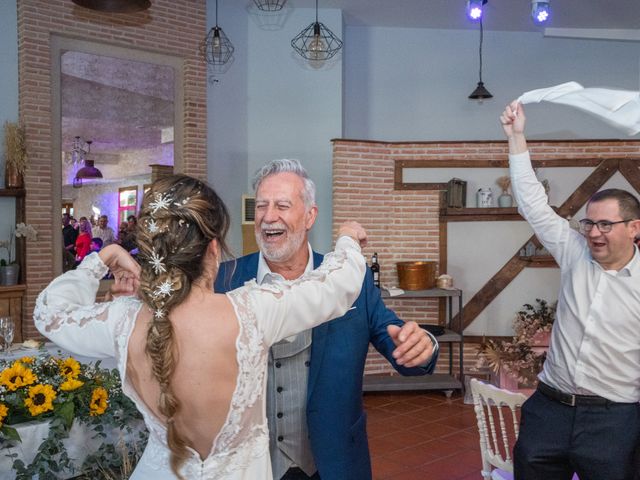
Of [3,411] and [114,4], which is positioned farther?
[114,4]

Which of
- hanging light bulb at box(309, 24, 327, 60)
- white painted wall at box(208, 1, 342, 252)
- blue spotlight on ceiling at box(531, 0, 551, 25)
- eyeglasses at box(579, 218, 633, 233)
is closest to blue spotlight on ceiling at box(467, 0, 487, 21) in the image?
blue spotlight on ceiling at box(531, 0, 551, 25)

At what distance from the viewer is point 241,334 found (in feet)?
5.00

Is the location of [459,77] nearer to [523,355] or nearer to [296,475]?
[523,355]

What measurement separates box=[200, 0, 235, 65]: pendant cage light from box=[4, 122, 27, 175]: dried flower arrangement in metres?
2.34

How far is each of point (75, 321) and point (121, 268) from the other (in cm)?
29

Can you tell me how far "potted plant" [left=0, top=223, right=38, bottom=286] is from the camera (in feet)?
21.7

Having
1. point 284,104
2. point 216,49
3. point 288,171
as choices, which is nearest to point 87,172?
point 216,49

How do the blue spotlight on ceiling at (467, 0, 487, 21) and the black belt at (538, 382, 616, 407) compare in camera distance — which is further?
the blue spotlight on ceiling at (467, 0, 487, 21)

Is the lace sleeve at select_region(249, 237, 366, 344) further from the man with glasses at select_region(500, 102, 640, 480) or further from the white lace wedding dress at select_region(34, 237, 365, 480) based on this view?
the man with glasses at select_region(500, 102, 640, 480)

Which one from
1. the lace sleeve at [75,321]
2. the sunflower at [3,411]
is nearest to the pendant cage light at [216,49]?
the sunflower at [3,411]

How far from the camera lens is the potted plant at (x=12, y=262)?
662cm

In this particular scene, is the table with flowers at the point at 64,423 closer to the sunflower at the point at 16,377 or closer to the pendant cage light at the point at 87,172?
the sunflower at the point at 16,377

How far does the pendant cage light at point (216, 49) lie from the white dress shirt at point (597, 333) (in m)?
5.69

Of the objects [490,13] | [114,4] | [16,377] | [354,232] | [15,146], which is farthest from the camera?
[490,13]
